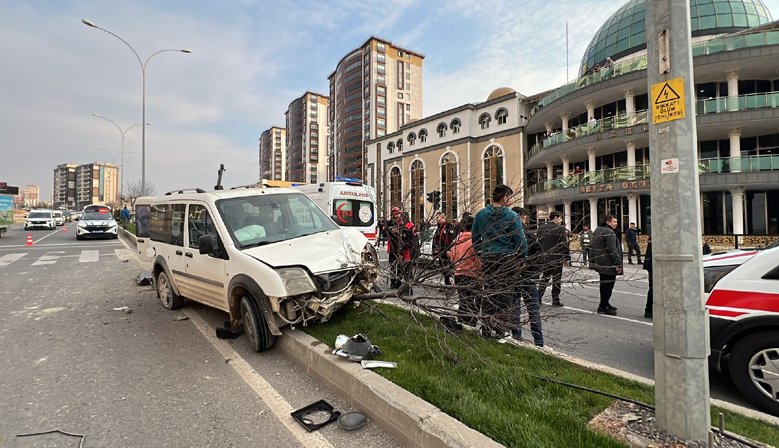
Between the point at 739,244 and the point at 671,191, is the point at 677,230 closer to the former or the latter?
the point at 671,191

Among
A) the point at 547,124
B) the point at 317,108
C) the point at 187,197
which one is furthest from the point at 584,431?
the point at 317,108

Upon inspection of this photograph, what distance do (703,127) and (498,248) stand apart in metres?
23.4

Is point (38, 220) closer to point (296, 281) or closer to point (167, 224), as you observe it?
point (167, 224)

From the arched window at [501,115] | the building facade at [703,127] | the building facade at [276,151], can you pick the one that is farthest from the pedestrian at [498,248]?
the building facade at [276,151]

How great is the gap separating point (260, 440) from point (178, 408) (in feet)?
3.09

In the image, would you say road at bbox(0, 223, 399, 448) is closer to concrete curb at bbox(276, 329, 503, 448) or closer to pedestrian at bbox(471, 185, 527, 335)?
concrete curb at bbox(276, 329, 503, 448)

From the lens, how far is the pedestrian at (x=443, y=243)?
13.1 ft

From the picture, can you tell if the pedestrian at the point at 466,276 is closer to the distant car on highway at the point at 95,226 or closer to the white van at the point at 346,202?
the white van at the point at 346,202

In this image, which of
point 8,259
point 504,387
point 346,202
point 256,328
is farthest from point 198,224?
point 8,259

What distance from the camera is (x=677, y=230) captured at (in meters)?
2.11

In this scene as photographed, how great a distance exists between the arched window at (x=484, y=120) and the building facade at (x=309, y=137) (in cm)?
7684

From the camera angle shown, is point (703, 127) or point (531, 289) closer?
point (531, 289)

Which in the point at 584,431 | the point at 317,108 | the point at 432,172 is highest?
the point at 317,108

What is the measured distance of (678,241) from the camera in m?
2.11
